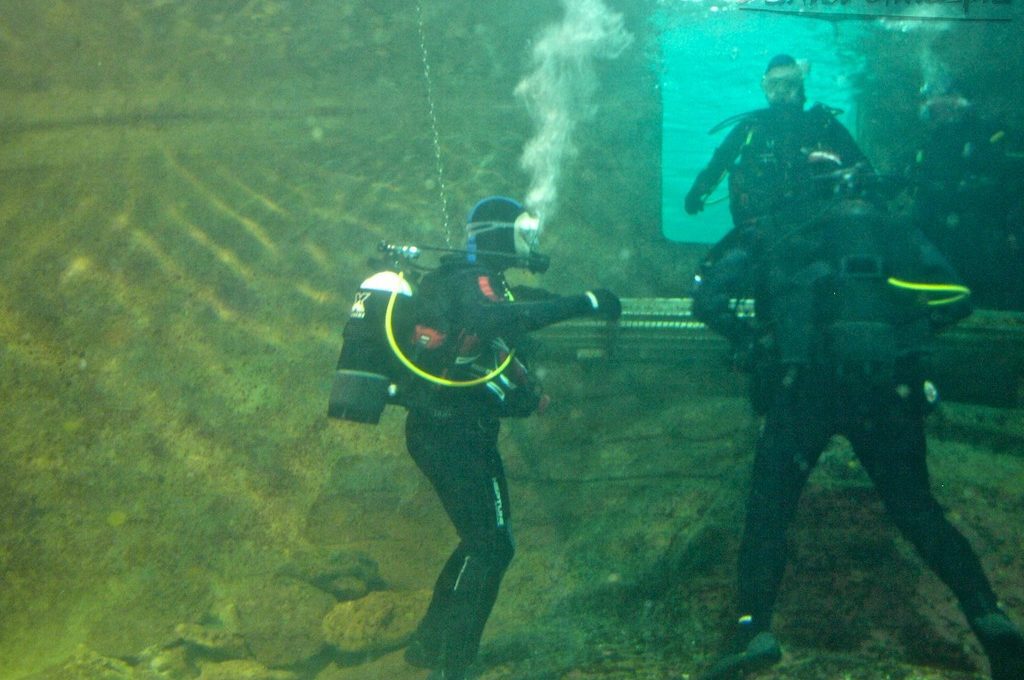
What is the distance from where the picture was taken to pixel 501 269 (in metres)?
4.01

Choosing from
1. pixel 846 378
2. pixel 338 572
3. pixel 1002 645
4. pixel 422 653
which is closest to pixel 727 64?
pixel 846 378

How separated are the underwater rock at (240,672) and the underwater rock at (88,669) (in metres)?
0.54

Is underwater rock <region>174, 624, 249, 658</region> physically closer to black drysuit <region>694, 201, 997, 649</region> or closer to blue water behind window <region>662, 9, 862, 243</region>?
black drysuit <region>694, 201, 997, 649</region>

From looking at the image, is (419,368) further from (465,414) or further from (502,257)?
(502,257)

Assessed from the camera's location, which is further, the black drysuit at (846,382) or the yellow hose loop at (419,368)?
the yellow hose loop at (419,368)

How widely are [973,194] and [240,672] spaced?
733 cm

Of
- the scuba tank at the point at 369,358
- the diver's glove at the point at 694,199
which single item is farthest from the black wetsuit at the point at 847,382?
the diver's glove at the point at 694,199

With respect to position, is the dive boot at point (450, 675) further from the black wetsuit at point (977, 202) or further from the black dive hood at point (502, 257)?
the black wetsuit at point (977, 202)

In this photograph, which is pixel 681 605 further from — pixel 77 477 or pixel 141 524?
pixel 77 477

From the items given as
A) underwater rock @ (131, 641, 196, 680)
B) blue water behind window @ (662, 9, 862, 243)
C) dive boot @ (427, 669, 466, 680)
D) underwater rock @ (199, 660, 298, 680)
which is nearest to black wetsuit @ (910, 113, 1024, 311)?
blue water behind window @ (662, 9, 862, 243)

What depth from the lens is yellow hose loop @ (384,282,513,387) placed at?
11.6 ft

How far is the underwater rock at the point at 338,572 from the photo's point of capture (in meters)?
5.27

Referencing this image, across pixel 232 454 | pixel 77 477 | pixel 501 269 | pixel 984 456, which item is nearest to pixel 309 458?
pixel 232 454

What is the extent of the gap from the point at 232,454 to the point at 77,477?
1316mm
